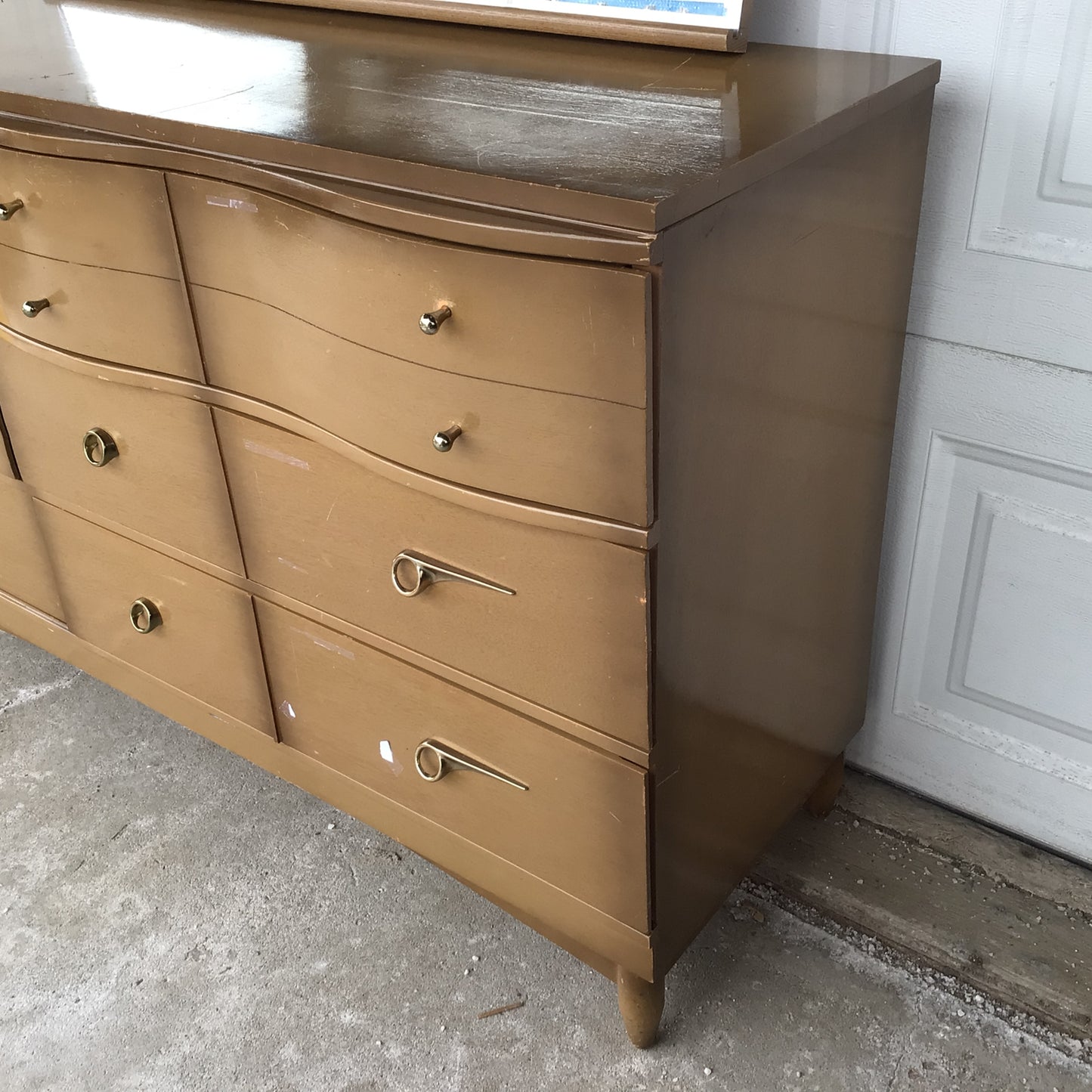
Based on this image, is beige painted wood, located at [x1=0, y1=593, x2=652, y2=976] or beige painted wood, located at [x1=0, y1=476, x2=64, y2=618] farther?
beige painted wood, located at [x1=0, y1=476, x2=64, y2=618]

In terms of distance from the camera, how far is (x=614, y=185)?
785 millimetres

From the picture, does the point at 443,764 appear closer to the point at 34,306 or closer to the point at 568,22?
the point at 34,306

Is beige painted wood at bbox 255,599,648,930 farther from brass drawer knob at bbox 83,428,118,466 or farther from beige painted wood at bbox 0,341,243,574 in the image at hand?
brass drawer knob at bbox 83,428,118,466

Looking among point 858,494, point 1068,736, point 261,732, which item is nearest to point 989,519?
point 858,494

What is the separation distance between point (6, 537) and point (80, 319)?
0.50 metres

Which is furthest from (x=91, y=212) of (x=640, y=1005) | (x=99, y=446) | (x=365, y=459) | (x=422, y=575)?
(x=640, y=1005)

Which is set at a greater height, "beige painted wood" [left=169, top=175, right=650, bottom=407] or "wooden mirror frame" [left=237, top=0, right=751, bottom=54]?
"wooden mirror frame" [left=237, top=0, right=751, bottom=54]

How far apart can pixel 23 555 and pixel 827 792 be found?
1147mm

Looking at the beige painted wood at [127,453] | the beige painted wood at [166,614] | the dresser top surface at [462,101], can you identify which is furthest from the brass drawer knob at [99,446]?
the dresser top surface at [462,101]

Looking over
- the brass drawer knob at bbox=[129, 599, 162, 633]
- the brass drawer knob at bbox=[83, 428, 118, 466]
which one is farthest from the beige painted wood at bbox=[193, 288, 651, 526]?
the brass drawer knob at bbox=[129, 599, 162, 633]

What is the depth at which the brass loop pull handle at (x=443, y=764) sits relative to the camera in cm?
114

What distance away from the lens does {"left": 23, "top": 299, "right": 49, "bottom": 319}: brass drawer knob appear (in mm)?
1218

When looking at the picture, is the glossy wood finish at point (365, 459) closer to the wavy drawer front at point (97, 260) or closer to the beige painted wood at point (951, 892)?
the wavy drawer front at point (97, 260)

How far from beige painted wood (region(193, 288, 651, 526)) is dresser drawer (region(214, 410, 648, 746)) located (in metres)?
0.04
